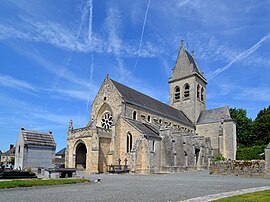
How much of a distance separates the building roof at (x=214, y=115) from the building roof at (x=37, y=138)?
33.0 metres

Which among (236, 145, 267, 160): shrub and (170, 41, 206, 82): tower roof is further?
(170, 41, 206, 82): tower roof

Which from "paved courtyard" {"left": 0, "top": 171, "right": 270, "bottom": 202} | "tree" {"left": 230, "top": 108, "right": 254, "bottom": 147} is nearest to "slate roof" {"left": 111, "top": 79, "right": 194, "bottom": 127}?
"tree" {"left": 230, "top": 108, "right": 254, "bottom": 147}

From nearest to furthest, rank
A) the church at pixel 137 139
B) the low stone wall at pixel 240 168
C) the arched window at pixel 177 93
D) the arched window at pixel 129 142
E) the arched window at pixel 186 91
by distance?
the low stone wall at pixel 240 168 < the church at pixel 137 139 < the arched window at pixel 129 142 < the arched window at pixel 186 91 < the arched window at pixel 177 93

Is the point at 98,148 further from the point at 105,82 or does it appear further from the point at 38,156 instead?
the point at 38,156

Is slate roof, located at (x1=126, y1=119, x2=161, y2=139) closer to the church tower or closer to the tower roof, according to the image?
the church tower

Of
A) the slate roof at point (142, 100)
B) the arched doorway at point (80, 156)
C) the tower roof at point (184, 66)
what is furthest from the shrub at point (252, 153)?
the arched doorway at point (80, 156)

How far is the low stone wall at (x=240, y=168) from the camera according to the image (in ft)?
70.4

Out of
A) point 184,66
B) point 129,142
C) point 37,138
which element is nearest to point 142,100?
point 129,142

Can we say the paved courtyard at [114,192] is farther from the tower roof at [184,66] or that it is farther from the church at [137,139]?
the tower roof at [184,66]

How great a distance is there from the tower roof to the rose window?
21.4 metres

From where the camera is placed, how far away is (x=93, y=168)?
26547 mm

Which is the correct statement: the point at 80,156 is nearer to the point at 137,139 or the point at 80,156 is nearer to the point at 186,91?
the point at 137,139

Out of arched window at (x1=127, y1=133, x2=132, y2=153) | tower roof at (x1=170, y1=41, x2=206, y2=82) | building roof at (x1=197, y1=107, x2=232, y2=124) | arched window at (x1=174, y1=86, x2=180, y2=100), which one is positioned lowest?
arched window at (x1=127, y1=133, x2=132, y2=153)

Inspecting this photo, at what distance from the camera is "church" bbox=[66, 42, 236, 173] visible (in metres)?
27.2
